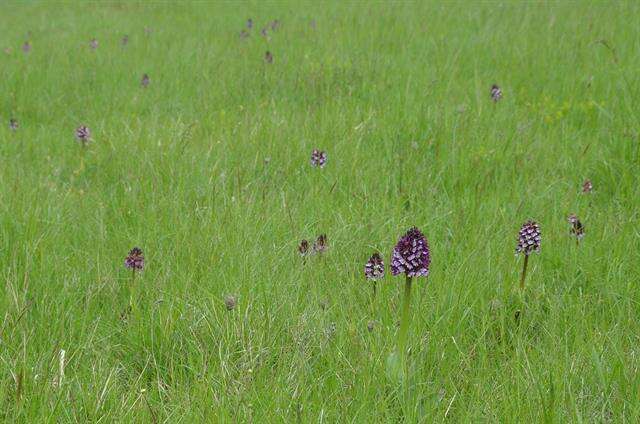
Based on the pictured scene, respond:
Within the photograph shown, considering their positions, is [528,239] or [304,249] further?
[304,249]

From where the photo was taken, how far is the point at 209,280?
2432 millimetres

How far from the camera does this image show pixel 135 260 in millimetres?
2416

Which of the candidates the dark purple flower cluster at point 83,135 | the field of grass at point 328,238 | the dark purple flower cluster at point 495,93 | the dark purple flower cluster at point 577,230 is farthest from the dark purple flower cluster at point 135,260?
the dark purple flower cluster at point 495,93

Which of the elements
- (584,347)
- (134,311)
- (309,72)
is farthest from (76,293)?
(309,72)

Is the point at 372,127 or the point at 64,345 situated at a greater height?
the point at 372,127

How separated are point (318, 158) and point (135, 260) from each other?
1300mm

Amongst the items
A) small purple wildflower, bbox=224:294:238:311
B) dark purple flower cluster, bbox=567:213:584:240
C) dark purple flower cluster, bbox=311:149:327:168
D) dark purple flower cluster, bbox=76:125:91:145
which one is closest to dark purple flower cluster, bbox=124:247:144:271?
small purple wildflower, bbox=224:294:238:311

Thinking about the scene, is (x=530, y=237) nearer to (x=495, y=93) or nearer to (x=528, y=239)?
(x=528, y=239)

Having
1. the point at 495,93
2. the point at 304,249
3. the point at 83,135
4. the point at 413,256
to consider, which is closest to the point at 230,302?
the point at 304,249

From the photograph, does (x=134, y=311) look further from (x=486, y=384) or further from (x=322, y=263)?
(x=486, y=384)

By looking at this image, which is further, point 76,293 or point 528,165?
point 528,165

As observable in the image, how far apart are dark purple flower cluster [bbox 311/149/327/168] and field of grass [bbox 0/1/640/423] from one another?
3.4 inches

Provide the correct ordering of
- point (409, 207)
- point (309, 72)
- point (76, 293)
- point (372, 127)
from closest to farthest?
1. point (76, 293)
2. point (409, 207)
3. point (372, 127)
4. point (309, 72)

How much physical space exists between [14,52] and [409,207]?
5.80 metres
